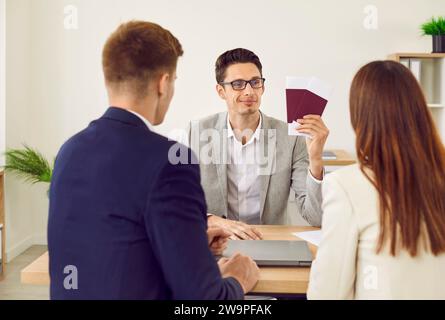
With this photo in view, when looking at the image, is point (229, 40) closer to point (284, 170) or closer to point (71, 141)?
point (284, 170)

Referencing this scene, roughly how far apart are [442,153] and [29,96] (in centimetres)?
406

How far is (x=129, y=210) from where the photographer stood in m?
1.26

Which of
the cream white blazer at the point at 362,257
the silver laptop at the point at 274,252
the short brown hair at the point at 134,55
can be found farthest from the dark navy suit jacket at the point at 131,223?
the silver laptop at the point at 274,252

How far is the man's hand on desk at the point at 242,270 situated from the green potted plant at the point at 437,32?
338 cm

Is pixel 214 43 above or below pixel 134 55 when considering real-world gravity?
above

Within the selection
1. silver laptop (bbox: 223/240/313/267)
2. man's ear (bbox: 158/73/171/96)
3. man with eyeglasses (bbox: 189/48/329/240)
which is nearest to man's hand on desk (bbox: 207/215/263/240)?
silver laptop (bbox: 223/240/313/267)

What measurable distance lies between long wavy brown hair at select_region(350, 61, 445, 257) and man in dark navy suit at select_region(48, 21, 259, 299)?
16.2 inches

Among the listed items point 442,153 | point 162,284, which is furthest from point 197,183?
point 442,153

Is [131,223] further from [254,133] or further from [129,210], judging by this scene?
[254,133]

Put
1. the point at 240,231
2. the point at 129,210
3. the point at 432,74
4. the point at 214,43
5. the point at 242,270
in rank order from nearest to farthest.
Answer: the point at 129,210 → the point at 242,270 → the point at 240,231 → the point at 432,74 → the point at 214,43

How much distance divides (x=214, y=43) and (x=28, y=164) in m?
1.72

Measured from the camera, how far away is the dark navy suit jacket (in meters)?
1.24

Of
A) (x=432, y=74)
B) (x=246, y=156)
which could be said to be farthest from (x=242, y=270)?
(x=432, y=74)

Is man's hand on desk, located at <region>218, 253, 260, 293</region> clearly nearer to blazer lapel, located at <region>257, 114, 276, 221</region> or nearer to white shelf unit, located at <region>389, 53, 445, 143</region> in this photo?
blazer lapel, located at <region>257, 114, 276, 221</region>
